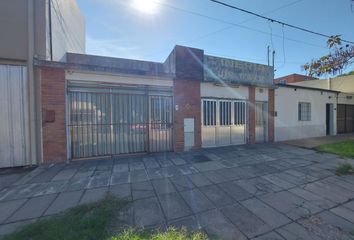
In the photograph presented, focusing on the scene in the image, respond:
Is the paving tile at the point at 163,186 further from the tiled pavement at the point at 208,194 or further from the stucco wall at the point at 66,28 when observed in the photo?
the stucco wall at the point at 66,28

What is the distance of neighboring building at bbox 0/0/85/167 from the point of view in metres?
5.07

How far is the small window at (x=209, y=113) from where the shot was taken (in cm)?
789

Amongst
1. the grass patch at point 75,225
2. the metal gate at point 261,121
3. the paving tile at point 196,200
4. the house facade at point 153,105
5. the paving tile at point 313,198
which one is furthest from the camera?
the metal gate at point 261,121

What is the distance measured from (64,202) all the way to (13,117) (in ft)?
12.3

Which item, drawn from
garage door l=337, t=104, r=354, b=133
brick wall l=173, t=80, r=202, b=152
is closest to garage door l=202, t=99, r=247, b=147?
brick wall l=173, t=80, r=202, b=152

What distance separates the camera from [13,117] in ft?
16.8

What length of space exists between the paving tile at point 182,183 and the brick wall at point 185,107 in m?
2.78

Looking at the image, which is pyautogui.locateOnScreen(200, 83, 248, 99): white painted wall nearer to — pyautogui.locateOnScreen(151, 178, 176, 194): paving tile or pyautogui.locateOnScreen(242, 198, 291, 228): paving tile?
pyautogui.locateOnScreen(151, 178, 176, 194): paving tile

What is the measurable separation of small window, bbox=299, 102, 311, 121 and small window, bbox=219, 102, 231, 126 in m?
6.08

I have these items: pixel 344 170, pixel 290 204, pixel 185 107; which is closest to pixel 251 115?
pixel 185 107

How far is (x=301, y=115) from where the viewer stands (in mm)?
11172

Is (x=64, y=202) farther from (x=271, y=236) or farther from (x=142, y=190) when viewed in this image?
(x=271, y=236)

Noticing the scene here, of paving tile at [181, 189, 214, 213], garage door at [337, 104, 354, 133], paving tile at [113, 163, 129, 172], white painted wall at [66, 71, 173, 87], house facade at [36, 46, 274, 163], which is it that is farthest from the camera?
garage door at [337, 104, 354, 133]

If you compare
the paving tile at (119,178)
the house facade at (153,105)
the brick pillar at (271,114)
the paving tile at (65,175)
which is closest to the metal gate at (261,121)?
the house facade at (153,105)
